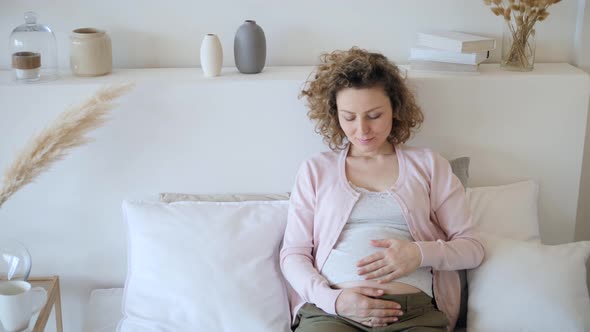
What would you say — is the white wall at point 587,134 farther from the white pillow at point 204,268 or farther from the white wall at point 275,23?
the white pillow at point 204,268

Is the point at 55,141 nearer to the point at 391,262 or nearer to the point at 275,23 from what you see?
the point at 275,23

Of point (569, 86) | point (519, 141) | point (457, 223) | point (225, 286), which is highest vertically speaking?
point (569, 86)

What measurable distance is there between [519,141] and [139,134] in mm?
1156

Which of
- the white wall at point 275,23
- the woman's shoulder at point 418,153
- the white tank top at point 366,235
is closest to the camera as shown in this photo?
the white tank top at point 366,235

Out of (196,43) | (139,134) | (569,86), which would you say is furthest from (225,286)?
(569,86)

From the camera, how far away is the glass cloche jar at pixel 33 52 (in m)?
2.18

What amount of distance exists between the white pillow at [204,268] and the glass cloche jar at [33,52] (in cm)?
49

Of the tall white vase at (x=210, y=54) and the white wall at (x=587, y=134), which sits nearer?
the tall white vase at (x=210, y=54)

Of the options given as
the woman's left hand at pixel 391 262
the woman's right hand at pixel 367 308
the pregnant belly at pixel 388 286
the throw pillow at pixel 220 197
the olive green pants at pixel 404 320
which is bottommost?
the olive green pants at pixel 404 320

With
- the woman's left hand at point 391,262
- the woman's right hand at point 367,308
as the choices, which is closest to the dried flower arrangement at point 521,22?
the woman's left hand at point 391,262

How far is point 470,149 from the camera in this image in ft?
7.61

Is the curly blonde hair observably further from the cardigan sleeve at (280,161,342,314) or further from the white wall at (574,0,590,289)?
the white wall at (574,0,590,289)

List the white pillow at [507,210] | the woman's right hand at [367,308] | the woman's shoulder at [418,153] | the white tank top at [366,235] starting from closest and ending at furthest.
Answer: the woman's right hand at [367,308] → the white tank top at [366,235] → the woman's shoulder at [418,153] → the white pillow at [507,210]

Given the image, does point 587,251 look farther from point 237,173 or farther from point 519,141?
point 237,173
